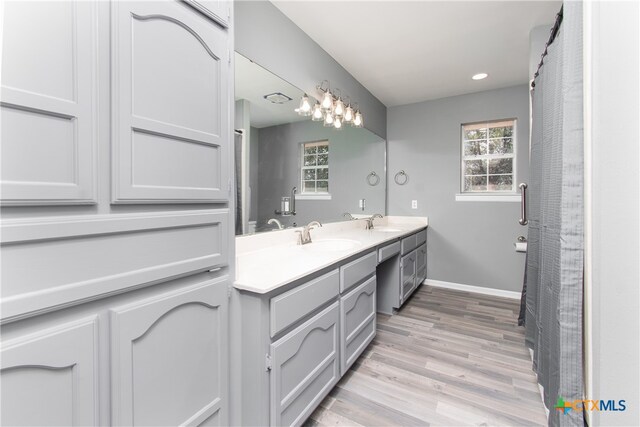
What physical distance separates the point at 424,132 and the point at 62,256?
3.80 metres

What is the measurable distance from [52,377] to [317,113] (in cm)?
223

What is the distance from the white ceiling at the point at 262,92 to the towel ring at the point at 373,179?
1506mm

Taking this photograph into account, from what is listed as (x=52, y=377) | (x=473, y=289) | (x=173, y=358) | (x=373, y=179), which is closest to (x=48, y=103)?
(x=52, y=377)

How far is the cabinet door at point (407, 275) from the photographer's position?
2.83 meters

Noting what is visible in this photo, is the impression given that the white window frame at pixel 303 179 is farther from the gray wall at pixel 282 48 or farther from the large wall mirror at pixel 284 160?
the gray wall at pixel 282 48

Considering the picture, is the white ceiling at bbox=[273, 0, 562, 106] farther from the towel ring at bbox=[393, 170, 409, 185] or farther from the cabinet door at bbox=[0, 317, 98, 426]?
the cabinet door at bbox=[0, 317, 98, 426]

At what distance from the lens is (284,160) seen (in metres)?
2.15

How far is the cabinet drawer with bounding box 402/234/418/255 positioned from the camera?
286cm

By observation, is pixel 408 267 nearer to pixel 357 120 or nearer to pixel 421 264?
pixel 421 264

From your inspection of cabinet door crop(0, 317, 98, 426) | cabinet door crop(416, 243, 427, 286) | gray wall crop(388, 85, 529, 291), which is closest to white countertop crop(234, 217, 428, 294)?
cabinet door crop(0, 317, 98, 426)

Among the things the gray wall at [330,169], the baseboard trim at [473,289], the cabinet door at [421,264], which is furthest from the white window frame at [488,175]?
the baseboard trim at [473,289]

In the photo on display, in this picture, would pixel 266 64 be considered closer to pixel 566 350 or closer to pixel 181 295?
pixel 181 295

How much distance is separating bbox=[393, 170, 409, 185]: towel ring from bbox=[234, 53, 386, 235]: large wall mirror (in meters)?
0.86

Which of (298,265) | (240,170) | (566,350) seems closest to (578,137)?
(566,350)
